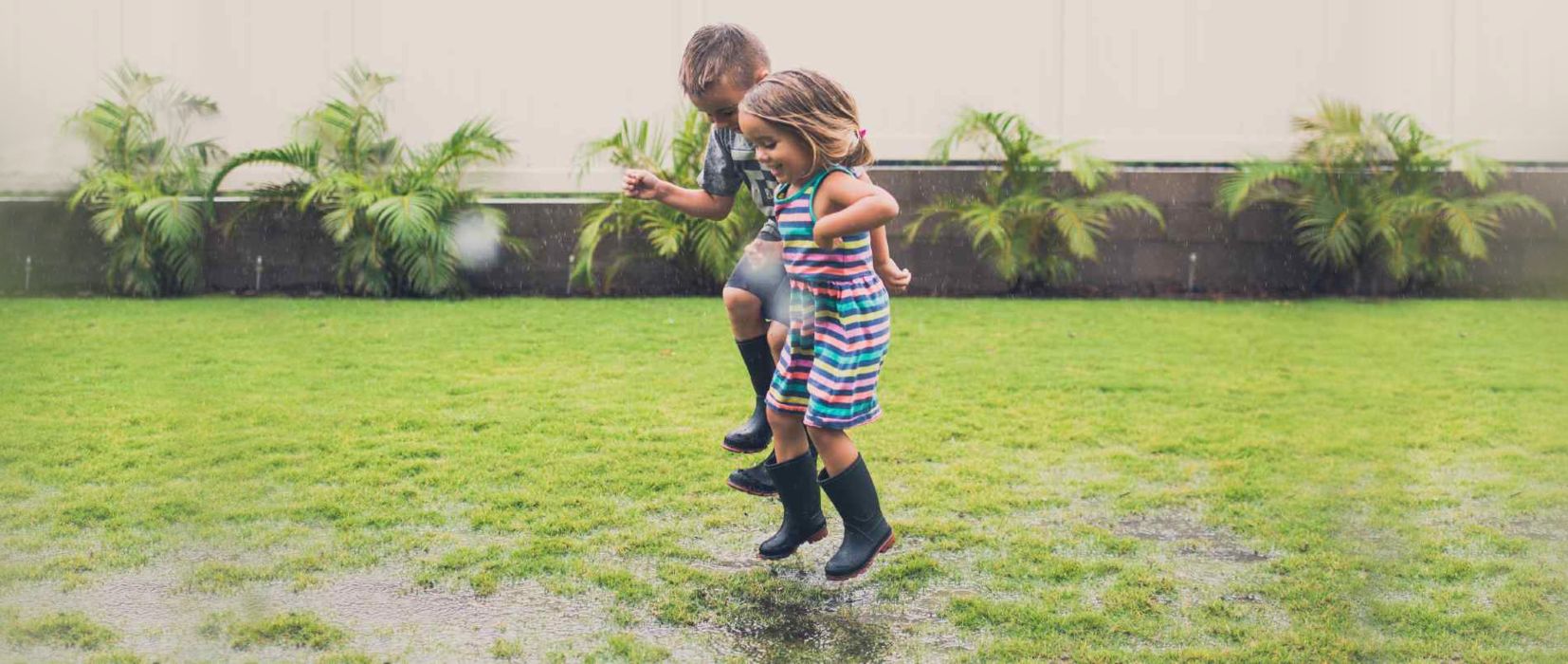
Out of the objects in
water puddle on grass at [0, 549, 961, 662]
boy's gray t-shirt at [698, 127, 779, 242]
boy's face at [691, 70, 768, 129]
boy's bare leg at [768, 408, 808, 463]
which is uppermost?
boy's face at [691, 70, 768, 129]

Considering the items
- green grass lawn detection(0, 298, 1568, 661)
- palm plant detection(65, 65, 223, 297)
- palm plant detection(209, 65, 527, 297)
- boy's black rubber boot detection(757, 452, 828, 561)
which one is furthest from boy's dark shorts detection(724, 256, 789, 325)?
palm plant detection(65, 65, 223, 297)

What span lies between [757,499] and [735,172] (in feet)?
2.95

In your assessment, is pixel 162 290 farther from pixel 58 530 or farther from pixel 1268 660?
pixel 1268 660

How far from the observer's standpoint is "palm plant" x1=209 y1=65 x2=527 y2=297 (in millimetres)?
6957

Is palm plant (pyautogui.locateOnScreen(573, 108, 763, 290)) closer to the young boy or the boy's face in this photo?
the young boy

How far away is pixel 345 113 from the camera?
23.5 feet

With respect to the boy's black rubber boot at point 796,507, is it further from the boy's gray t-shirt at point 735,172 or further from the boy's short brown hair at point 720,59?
Answer: the boy's short brown hair at point 720,59

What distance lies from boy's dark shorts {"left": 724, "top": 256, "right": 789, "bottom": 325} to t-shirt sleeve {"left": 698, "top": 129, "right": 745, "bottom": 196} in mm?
161

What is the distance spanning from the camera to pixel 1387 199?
23.8ft

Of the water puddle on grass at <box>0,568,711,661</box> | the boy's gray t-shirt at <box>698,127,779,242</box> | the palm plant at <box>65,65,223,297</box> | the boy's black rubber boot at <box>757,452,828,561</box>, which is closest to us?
the water puddle on grass at <box>0,568,711,661</box>

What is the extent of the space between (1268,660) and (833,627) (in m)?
0.74

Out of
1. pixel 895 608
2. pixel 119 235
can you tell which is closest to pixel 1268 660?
pixel 895 608

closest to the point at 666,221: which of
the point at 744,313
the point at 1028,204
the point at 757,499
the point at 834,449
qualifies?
the point at 1028,204

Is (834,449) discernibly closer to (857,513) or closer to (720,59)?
(857,513)
